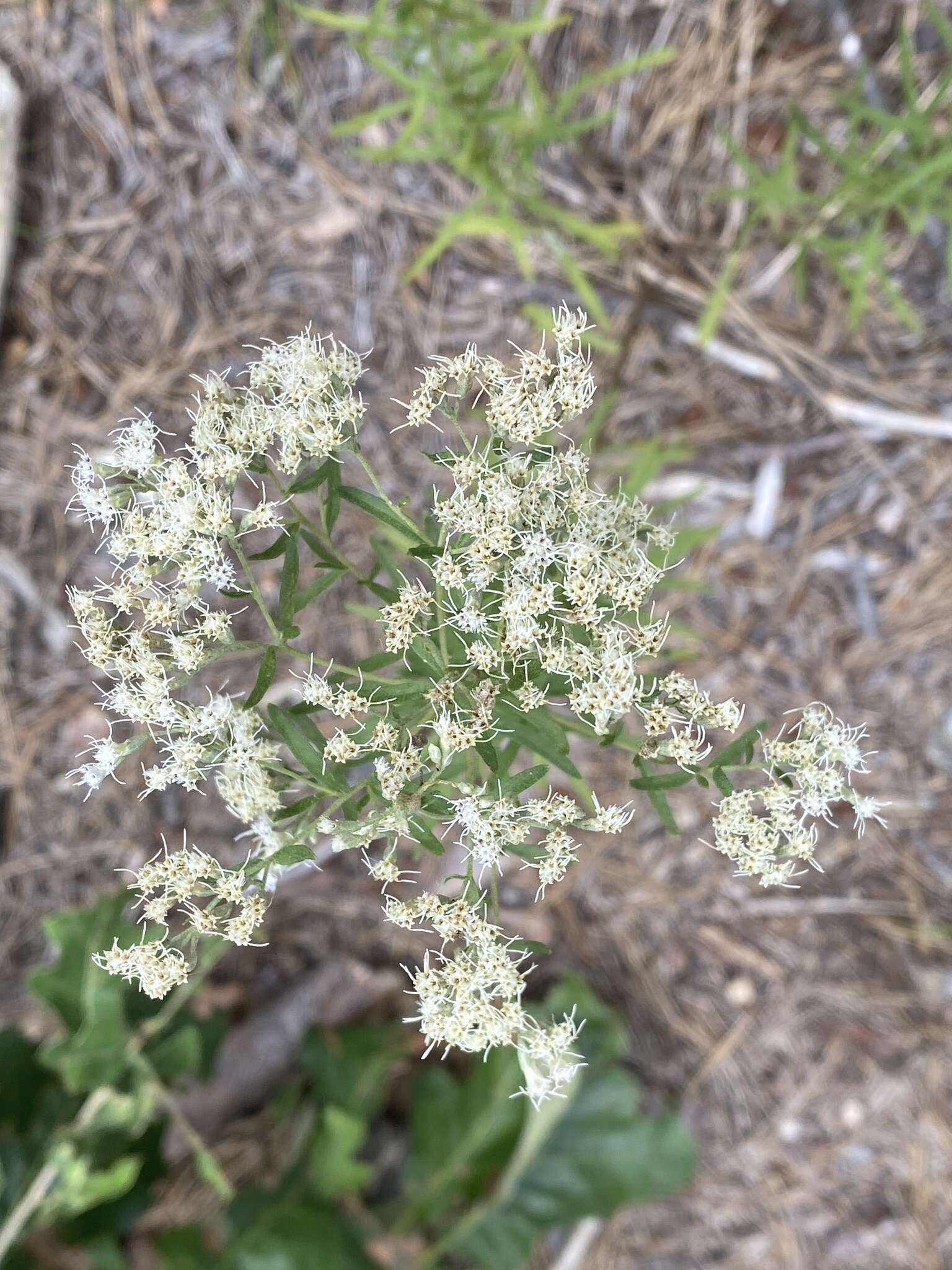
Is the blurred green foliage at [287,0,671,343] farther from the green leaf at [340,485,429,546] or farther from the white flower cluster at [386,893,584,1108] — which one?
the white flower cluster at [386,893,584,1108]

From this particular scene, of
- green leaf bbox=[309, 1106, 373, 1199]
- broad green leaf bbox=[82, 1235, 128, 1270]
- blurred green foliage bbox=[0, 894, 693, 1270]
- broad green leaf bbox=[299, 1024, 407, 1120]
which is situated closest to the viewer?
blurred green foliage bbox=[0, 894, 693, 1270]

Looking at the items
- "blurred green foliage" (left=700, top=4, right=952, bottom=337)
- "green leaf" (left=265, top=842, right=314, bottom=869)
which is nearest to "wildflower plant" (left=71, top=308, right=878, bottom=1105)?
"green leaf" (left=265, top=842, right=314, bottom=869)

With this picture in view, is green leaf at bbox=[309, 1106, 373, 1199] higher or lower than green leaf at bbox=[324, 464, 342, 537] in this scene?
lower

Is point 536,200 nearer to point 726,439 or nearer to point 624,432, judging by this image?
point 624,432

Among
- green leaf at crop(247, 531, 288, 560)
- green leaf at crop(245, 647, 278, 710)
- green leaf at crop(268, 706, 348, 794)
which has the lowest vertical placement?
green leaf at crop(268, 706, 348, 794)

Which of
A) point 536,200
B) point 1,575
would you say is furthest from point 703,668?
point 1,575

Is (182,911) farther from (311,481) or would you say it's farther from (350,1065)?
(350,1065)

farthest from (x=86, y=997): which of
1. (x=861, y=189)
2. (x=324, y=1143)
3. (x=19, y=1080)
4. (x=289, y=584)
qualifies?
(x=861, y=189)
